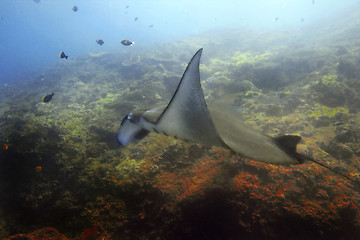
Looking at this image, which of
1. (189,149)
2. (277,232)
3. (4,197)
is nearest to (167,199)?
(189,149)

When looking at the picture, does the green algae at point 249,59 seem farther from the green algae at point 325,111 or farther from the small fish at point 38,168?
the small fish at point 38,168

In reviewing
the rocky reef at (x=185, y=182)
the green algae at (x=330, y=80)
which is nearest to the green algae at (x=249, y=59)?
the green algae at (x=330, y=80)

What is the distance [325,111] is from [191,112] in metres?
5.61

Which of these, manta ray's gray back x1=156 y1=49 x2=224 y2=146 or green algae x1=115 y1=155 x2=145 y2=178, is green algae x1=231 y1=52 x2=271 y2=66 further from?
manta ray's gray back x1=156 y1=49 x2=224 y2=146

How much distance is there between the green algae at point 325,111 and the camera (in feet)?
16.6

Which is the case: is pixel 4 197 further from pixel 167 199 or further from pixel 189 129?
pixel 189 129

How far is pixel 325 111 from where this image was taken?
5.25 meters

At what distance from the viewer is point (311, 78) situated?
25.3ft

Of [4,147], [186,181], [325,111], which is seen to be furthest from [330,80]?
[4,147]

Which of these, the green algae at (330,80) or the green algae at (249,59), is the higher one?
the green algae at (249,59)

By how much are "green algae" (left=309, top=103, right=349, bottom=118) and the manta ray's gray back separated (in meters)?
5.12

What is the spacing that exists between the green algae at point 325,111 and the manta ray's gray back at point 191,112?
5.12 metres

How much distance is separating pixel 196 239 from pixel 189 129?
1360mm

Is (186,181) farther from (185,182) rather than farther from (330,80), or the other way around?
(330,80)
